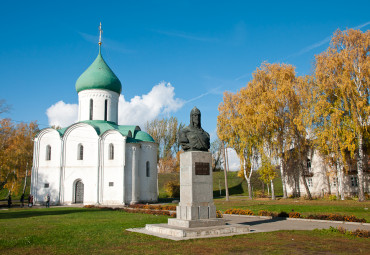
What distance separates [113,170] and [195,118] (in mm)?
19772

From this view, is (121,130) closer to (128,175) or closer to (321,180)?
(128,175)

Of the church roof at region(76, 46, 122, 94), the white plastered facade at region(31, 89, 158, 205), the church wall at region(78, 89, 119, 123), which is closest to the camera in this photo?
the white plastered facade at region(31, 89, 158, 205)

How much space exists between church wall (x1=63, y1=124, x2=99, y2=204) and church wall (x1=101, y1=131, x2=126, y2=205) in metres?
0.82

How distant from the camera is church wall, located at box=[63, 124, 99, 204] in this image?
29609 millimetres

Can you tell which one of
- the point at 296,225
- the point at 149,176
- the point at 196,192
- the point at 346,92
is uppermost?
the point at 346,92

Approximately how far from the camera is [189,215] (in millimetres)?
10445

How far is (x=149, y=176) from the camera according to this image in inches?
1280

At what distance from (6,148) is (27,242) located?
3076 cm

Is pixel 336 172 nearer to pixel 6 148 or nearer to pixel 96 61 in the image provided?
pixel 96 61

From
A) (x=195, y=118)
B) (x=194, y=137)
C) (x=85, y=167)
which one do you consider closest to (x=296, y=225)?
(x=194, y=137)

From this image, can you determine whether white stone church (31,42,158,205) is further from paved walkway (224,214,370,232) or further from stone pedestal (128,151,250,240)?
stone pedestal (128,151,250,240)

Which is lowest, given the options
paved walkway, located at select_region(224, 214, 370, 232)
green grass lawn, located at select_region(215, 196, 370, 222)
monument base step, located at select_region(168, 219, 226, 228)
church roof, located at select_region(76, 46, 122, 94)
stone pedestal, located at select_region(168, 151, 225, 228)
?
green grass lawn, located at select_region(215, 196, 370, 222)

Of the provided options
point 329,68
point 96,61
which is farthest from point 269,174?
point 96,61

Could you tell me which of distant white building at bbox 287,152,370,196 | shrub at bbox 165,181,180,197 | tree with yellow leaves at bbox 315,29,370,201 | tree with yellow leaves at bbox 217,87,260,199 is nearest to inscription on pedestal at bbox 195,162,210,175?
tree with yellow leaves at bbox 315,29,370,201
